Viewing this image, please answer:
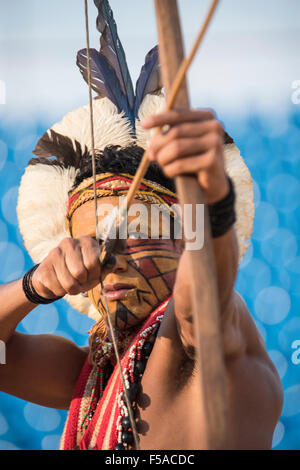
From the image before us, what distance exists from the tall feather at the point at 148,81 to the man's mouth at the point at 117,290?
2.69ft

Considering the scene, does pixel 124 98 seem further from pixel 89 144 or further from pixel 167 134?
pixel 167 134

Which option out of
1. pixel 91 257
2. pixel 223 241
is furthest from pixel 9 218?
pixel 223 241

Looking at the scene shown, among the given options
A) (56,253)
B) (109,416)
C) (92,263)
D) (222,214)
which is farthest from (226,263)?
(109,416)

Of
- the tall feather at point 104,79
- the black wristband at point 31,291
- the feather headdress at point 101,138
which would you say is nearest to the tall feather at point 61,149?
the feather headdress at point 101,138

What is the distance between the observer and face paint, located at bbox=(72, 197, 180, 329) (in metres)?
1.58

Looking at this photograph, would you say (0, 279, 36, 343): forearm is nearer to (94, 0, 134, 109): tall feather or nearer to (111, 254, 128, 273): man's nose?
(111, 254, 128, 273): man's nose

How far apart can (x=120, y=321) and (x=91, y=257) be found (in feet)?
1.22

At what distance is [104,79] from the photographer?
6.77ft

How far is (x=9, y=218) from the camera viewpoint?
3422 mm

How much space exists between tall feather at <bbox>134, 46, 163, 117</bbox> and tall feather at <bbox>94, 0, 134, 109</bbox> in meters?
0.03

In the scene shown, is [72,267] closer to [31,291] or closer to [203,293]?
[31,291]

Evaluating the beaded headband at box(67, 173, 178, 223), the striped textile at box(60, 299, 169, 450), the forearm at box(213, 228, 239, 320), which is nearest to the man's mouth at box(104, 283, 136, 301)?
the striped textile at box(60, 299, 169, 450)

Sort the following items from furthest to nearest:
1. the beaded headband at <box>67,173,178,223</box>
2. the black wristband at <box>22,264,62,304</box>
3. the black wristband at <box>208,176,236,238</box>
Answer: the beaded headband at <box>67,173,178,223</box>, the black wristband at <box>22,264,62,304</box>, the black wristband at <box>208,176,236,238</box>

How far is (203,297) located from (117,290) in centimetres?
79
